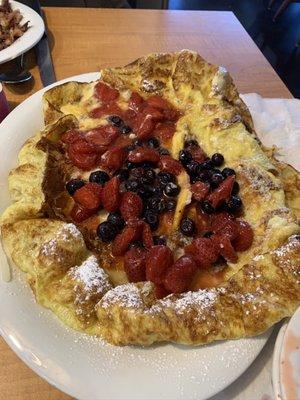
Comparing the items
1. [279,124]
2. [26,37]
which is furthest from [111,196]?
[26,37]

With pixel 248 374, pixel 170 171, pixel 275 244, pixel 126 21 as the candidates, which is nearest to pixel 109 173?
pixel 170 171

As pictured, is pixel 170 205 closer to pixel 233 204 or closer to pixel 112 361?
pixel 233 204

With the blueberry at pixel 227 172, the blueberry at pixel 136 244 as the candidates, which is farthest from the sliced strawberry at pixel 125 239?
the blueberry at pixel 227 172

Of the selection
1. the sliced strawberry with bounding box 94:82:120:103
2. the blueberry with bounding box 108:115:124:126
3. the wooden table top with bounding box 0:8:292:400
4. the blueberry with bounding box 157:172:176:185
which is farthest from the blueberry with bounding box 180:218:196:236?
the wooden table top with bounding box 0:8:292:400

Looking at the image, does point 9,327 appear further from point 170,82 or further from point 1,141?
point 170,82

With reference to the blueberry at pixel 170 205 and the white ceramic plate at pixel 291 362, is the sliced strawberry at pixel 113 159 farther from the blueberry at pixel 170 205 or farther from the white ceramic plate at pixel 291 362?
the white ceramic plate at pixel 291 362

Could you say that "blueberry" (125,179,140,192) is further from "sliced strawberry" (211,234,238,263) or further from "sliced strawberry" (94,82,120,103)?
"sliced strawberry" (94,82,120,103)
